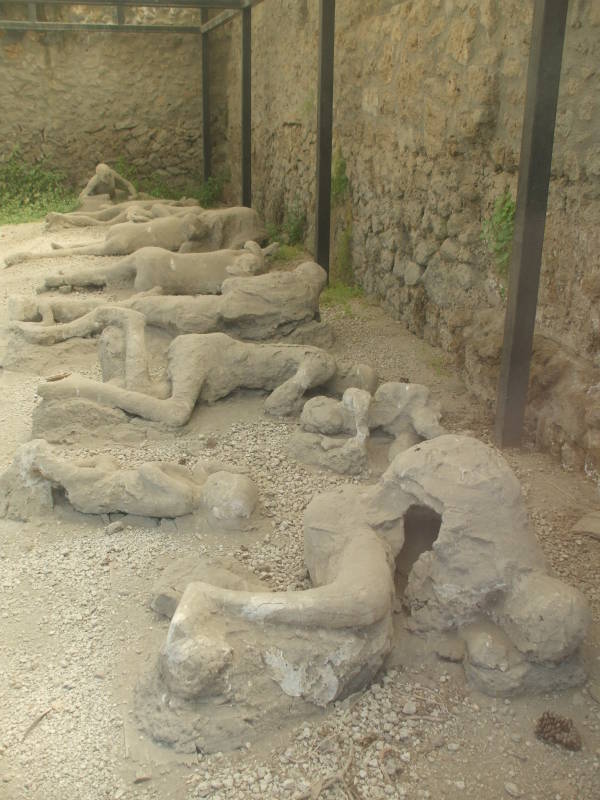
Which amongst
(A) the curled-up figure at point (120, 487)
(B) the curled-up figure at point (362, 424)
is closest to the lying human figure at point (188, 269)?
(B) the curled-up figure at point (362, 424)

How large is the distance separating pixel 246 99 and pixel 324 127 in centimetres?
301

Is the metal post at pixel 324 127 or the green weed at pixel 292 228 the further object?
the green weed at pixel 292 228

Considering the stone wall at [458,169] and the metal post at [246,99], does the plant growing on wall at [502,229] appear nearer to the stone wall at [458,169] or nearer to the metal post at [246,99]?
the stone wall at [458,169]

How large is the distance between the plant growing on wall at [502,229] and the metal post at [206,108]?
8619mm

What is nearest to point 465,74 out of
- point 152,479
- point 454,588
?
point 152,479

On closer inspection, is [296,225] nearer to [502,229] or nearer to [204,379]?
[502,229]

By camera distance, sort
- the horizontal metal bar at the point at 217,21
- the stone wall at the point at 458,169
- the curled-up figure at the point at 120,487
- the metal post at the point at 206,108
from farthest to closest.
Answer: the metal post at the point at 206,108 < the horizontal metal bar at the point at 217,21 < the stone wall at the point at 458,169 < the curled-up figure at the point at 120,487

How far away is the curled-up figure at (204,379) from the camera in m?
4.21

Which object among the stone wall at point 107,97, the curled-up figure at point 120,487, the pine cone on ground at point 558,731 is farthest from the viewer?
the stone wall at point 107,97

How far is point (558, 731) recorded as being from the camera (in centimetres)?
223

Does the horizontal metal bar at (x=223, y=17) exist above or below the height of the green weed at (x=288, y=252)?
above

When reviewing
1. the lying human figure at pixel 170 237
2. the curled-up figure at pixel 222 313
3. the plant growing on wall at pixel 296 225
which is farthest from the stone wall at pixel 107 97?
the curled-up figure at pixel 222 313


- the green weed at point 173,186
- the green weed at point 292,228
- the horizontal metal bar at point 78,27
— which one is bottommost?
the green weed at point 292,228

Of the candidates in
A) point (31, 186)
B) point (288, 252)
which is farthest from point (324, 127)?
point (31, 186)
